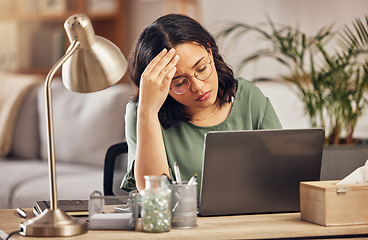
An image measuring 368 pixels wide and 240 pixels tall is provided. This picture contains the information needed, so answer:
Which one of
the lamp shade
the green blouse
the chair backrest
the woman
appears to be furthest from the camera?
the chair backrest

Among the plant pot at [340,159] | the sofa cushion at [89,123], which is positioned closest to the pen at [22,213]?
the plant pot at [340,159]

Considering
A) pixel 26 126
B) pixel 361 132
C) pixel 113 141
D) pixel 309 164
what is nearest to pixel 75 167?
pixel 113 141

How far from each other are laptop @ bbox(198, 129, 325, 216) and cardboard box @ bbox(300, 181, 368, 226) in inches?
4.5

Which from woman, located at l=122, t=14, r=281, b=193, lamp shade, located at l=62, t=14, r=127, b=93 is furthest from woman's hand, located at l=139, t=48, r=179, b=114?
lamp shade, located at l=62, t=14, r=127, b=93

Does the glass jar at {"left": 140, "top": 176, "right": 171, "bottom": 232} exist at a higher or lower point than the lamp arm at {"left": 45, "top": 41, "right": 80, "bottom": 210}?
lower

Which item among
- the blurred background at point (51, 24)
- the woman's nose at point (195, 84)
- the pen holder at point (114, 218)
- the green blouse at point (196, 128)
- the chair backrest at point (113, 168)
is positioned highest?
the blurred background at point (51, 24)

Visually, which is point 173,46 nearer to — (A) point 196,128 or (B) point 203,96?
(B) point 203,96

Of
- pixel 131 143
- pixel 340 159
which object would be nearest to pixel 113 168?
pixel 131 143

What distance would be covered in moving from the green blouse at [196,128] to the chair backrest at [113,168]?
0.17m

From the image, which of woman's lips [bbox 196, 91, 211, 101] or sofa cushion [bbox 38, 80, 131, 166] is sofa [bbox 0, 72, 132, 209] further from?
woman's lips [bbox 196, 91, 211, 101]

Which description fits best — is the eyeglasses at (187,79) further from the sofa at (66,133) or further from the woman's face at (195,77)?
the sofa at (66,133)

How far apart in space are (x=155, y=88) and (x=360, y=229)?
2.03 ft

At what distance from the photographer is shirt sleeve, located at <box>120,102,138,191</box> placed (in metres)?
1.83

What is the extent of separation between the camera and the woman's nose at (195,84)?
1.73 m
